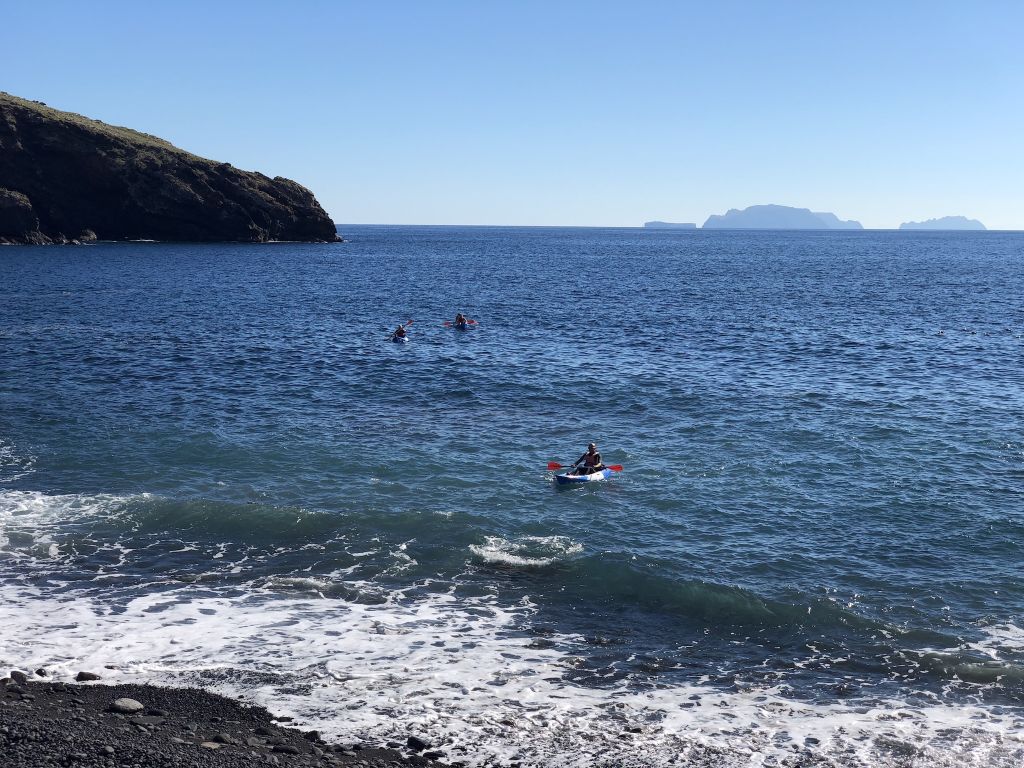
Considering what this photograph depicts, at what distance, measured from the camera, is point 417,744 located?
17500 mm

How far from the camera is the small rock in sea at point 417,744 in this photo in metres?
17.4

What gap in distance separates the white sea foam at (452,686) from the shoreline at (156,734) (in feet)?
2.03

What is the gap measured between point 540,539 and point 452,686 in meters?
9.92

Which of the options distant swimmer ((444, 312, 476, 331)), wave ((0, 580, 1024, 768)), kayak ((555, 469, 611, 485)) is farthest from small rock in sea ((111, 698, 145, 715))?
distant swimmer ((444, 312, 476, 331))

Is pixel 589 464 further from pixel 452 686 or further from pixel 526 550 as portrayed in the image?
pixel 452 686

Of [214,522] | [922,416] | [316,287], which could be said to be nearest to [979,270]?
[316,287]

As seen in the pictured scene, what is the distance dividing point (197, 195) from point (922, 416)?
151 m

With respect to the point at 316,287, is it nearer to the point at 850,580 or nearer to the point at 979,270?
the point at 850,580

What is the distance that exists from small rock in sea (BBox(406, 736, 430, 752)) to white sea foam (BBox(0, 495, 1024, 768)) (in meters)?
0.35

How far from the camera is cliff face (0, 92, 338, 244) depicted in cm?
14400

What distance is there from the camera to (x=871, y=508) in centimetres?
3209

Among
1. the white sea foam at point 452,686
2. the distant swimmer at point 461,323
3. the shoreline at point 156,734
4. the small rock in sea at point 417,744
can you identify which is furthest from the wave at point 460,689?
the distant swimmer at point 461,323

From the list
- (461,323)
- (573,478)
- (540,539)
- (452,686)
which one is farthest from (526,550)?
(461,323)

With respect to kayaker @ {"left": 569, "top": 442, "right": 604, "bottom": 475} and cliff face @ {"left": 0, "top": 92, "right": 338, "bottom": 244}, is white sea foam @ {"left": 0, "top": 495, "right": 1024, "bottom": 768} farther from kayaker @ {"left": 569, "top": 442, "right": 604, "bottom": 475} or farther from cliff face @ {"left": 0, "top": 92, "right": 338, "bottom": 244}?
cliff face @ {"left": 0, "top": 92, "right": 338, "bottom": 244}
